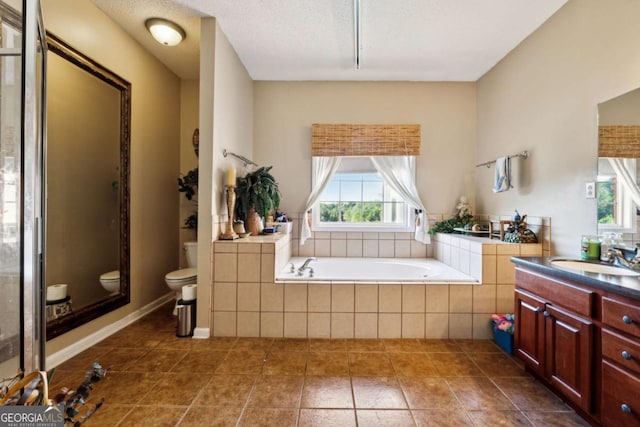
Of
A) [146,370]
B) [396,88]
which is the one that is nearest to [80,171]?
[146,370]

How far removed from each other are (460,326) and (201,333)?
2156 millimetres

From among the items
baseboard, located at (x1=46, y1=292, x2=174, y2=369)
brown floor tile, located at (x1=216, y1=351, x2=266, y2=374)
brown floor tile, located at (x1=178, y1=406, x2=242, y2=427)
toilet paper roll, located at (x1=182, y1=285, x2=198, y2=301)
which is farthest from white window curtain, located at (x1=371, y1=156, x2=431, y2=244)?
baseboard, located at (x1=46, y1=292, x2=174, y2=369)

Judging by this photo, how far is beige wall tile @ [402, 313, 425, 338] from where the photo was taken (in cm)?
234

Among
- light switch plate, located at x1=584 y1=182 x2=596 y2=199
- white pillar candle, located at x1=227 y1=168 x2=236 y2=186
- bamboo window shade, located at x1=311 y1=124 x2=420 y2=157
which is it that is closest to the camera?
light switch plate, located at x1=584 y1=182 x2=596 y2=199

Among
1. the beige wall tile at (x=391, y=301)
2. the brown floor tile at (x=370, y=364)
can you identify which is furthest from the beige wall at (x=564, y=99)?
the brown floor tile at (x=370, y=364)

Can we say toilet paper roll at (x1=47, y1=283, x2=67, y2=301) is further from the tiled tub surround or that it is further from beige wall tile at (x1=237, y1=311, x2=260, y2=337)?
beige wall tile at (x1=237, y1=311, x2=260, y2=337)

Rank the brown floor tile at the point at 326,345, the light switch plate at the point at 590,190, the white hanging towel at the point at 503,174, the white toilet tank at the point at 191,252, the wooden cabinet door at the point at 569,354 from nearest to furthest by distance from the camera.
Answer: the wooden cabinet door at the point at 569,354
the light switch plate at the point at 590,190
the brown floor tile at the point at 326,345
the white hanging towel at the point at 503,174
the white toilet tank at the point at 191,252

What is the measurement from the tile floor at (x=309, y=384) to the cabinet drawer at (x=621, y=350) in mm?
483

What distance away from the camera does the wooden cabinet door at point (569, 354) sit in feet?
4.42

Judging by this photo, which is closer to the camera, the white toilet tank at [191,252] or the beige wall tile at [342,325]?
the beige wall tile at [342,325]

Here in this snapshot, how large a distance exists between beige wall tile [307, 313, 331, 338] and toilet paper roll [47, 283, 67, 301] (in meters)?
1.79

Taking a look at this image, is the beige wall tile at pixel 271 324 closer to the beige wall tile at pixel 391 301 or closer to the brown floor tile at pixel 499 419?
the beige wall tile at pixel 391 301

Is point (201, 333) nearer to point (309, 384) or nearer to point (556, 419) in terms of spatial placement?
point (309, 384)

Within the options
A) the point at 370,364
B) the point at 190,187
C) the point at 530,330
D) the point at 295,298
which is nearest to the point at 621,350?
the point at 530,330
